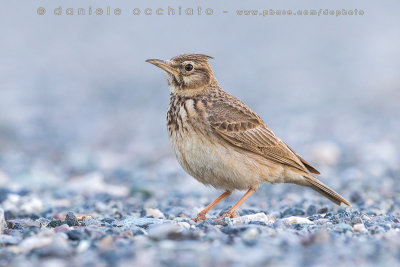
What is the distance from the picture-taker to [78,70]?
30500 millimetres

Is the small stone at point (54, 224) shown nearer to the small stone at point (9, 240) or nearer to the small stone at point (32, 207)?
the small stone at point (9, 240)

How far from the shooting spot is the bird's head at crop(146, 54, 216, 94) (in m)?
8.55

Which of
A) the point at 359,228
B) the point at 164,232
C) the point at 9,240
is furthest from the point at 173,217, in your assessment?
the point at 9,240

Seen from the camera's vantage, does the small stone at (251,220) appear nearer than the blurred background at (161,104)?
Yes

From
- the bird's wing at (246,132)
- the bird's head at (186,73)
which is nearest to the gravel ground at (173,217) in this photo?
the bird's wing at (246,132)

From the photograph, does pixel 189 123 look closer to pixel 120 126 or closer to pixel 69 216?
pixel 69 216

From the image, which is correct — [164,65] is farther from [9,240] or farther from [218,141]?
[9,240]

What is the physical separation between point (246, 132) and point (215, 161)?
2.64 ft

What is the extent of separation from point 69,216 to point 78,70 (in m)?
23.7

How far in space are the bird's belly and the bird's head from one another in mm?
743

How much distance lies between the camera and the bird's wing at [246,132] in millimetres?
8125

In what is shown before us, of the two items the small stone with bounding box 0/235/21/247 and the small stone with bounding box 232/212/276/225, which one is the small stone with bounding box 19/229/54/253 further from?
the small stone with bounding box 232/212/276/225

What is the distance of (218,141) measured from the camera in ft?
26.3

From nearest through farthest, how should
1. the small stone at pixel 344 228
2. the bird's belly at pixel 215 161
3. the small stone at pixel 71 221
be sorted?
the small stone at pixel 344 228 < the small stone at pixel 71 221 < the bird's belly at pixel 215 161
